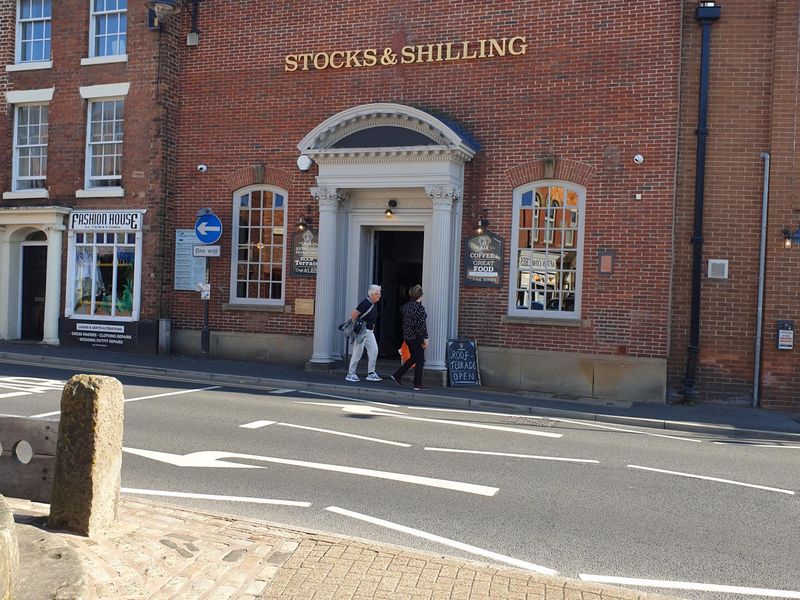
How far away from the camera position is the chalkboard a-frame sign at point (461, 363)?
14617 millimetres

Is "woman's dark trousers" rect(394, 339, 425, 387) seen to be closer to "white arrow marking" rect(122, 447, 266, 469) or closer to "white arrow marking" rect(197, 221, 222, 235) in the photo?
"white arrow marking" rect(197, 221, 222, 235)

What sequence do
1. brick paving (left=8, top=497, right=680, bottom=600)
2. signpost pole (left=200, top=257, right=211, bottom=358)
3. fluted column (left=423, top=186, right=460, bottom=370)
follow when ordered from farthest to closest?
1. signpost pole (left=200, top=257, right=211, bottom=358)
2. fluted column (left=423, top=186, right=460, bottom=370)
3. brick paving (left=8, top=497, right=680, bottom=600)

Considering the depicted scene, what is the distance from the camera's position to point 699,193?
14.2 meters

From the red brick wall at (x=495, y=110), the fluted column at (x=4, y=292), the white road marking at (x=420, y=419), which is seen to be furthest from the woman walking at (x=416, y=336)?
the fluted column at (x=4, y=292)

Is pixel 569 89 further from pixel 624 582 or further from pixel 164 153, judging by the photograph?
pixel 624 582

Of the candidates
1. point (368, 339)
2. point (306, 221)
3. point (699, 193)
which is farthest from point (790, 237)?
point (306, 221)

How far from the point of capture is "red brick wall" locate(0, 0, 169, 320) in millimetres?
17719

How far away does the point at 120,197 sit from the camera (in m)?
18.0

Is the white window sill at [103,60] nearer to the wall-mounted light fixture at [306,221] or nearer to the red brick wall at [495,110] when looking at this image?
the red brick wall at [495,110]

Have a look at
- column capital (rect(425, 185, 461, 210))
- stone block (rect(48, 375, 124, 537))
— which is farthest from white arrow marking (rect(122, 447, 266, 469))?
column capital (rect(425, 185, 461, 210))

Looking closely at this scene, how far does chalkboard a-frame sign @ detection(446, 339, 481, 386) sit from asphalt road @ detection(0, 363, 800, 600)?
2.78m

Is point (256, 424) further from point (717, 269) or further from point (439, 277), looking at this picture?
point (717, 269)

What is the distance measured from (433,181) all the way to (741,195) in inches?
220

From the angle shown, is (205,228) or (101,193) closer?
(205,228)
